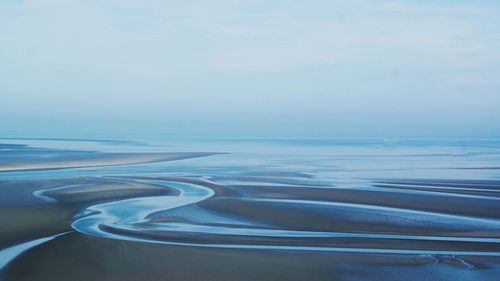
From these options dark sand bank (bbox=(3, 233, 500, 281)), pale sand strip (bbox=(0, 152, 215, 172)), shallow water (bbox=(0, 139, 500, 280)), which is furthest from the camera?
pale sand strip (bbox=(0, 152, 215, 172))

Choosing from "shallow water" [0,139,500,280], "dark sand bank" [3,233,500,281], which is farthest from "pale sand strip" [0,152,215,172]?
"dark sand bank" [3,233,500,281]

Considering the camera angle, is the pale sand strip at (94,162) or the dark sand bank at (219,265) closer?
the dark sand bank at (219,265)

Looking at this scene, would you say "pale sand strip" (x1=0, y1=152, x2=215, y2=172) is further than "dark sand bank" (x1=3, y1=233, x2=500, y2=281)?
Yes

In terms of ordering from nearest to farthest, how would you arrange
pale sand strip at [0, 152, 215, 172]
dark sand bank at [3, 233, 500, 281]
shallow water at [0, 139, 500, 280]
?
dark sand bank at [3, 233, 500, 281] → shallow water at [0, 139, 500, 280] → pale sand strip at [0, 152, 215, 172]

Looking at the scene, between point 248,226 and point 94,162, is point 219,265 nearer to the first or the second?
point 248,226

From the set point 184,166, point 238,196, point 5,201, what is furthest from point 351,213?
point 184,166

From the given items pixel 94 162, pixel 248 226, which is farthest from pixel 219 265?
pixel 94 162

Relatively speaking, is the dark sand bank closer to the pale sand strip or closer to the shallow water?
the shallow water

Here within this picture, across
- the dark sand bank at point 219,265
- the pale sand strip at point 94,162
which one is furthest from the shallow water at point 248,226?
the pale sand strip at point 94,162

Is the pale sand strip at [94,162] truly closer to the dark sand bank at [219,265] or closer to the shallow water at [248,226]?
the shallow water at [248,226]
